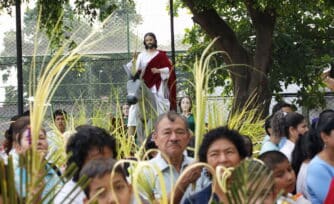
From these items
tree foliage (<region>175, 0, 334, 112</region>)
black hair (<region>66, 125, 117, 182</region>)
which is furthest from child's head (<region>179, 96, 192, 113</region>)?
black hair (<region>66, 125, 117, 182</region>)

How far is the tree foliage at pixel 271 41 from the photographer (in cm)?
1648

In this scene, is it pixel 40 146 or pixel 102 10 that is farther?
pixel 102 10

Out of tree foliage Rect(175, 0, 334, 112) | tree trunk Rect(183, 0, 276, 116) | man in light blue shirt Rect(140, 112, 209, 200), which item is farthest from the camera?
tree foliage Rect(175, 0, 334, 112)

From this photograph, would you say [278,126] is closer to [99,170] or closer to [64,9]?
[99,170]

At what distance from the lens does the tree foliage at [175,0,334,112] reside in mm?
16484

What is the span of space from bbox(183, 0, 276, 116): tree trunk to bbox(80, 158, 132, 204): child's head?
11.5m

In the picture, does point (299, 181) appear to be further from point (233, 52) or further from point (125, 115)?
point (233, 52)

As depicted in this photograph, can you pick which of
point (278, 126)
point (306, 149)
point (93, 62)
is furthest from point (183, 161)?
point (93, 62)

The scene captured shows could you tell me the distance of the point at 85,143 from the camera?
5398 mm

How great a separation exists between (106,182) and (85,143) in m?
1.22

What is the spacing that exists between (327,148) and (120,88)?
436 inches

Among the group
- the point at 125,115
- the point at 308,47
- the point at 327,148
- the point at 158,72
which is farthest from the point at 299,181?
the point at 308,47

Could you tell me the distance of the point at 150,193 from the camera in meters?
4.12

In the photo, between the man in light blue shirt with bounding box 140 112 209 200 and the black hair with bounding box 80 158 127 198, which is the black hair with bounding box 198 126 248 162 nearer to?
the man in light blue shirt with bounding box 140 112 209 200
